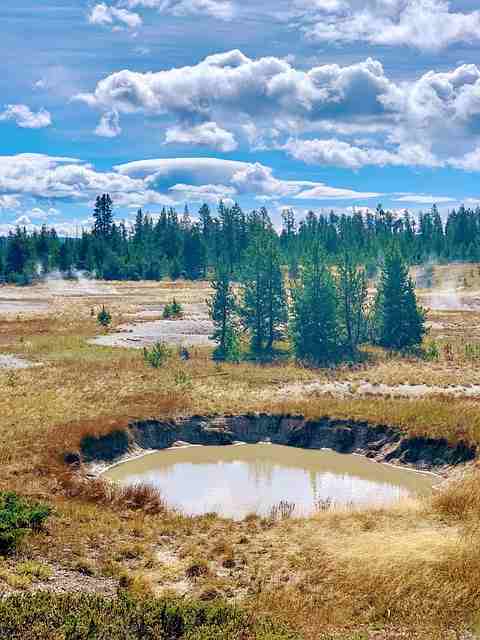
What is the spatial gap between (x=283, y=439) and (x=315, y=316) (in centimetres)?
1826

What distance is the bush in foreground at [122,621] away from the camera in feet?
31.0

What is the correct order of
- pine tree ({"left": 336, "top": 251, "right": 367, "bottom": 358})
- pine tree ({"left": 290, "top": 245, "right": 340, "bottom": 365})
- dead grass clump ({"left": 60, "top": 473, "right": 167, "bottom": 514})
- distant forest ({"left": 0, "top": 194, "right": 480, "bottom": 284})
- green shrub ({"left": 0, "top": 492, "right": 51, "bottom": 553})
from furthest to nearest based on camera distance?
1. distant forest ({"left": 0, "top": 194, "right": 480, "bottom": 284})
2. pine tree ({"left": 336, "top": 251, "right": 367, "bottom": 358})
3. pine tree ({"left": 290, "top": 245, "right": 340, "bottom": 365})
4. dead grass clump ({"left": 60, "top": 473, "right": 167, "bottom": 514})
5. green shrub ({"left": 0, "top": 492, "right": 51, "bottom": 553})

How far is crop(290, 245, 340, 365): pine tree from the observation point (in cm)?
4316

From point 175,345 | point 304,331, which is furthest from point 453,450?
point 175,345

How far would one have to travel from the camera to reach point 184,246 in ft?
424

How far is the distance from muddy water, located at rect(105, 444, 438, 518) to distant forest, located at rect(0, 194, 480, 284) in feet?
251

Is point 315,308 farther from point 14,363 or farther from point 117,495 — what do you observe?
point 117,495

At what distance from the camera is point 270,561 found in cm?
1330

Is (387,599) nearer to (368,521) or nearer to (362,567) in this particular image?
(362,567)

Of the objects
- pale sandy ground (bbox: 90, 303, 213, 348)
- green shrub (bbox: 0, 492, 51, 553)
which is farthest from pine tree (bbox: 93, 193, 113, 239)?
green shrub (bbox: 0, 492, 51, 553)

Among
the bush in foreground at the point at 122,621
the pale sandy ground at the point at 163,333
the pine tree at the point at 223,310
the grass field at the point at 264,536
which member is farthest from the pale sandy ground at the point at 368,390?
the bush in foreground at the point at 122,621

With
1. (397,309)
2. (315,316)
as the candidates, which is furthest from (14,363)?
(397,309)

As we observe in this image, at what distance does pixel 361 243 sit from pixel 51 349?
376 feet

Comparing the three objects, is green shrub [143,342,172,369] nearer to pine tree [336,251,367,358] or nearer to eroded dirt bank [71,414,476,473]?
eroded dirt bank [71,414,476,473]
